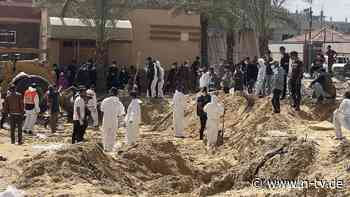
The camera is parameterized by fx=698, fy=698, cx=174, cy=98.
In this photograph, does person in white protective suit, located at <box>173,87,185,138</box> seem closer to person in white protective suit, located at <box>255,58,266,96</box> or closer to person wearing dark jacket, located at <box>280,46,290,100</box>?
person in white protective suit, located at <box>255,58,266,96</box>

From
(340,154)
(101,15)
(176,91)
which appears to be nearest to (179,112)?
(176,91)

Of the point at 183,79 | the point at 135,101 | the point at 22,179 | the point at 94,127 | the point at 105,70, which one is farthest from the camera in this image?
the point at 105,70

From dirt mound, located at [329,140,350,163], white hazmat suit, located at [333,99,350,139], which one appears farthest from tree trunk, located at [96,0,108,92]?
dirt mound, located at [329,140,350,163]

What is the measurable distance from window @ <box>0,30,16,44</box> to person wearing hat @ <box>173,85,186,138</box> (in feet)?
56.1

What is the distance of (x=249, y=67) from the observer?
2198 cm

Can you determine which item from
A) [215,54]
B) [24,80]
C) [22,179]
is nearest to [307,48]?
[215,54]

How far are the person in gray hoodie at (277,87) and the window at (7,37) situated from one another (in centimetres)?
1956

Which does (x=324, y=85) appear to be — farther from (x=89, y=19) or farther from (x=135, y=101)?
(x=89, y=19)

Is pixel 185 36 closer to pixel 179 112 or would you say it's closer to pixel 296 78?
pixel 179 112

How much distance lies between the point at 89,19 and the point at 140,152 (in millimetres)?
14466

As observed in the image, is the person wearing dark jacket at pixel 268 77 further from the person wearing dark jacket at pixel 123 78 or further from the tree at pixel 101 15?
the tree at pixel 101 15

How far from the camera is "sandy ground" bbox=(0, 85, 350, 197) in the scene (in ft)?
36.3

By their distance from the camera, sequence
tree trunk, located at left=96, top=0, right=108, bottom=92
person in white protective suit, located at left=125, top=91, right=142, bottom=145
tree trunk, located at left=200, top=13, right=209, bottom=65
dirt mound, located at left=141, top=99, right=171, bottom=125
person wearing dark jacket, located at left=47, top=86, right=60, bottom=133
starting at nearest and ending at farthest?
person in white protective suit, located at left=125, top=91, right=142, bottom=145
person wearing dark jacket, located at left=47, top=86, right=60, bottom=133
dirt mound, located at left=141, top=99, right=171, bottom=125
tree trunk, located at left=96, top=0, right=108, bottom=92
tree trunk, located at left=200, top=13, right=209, bottom=65

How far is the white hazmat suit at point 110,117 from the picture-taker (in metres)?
16.1
